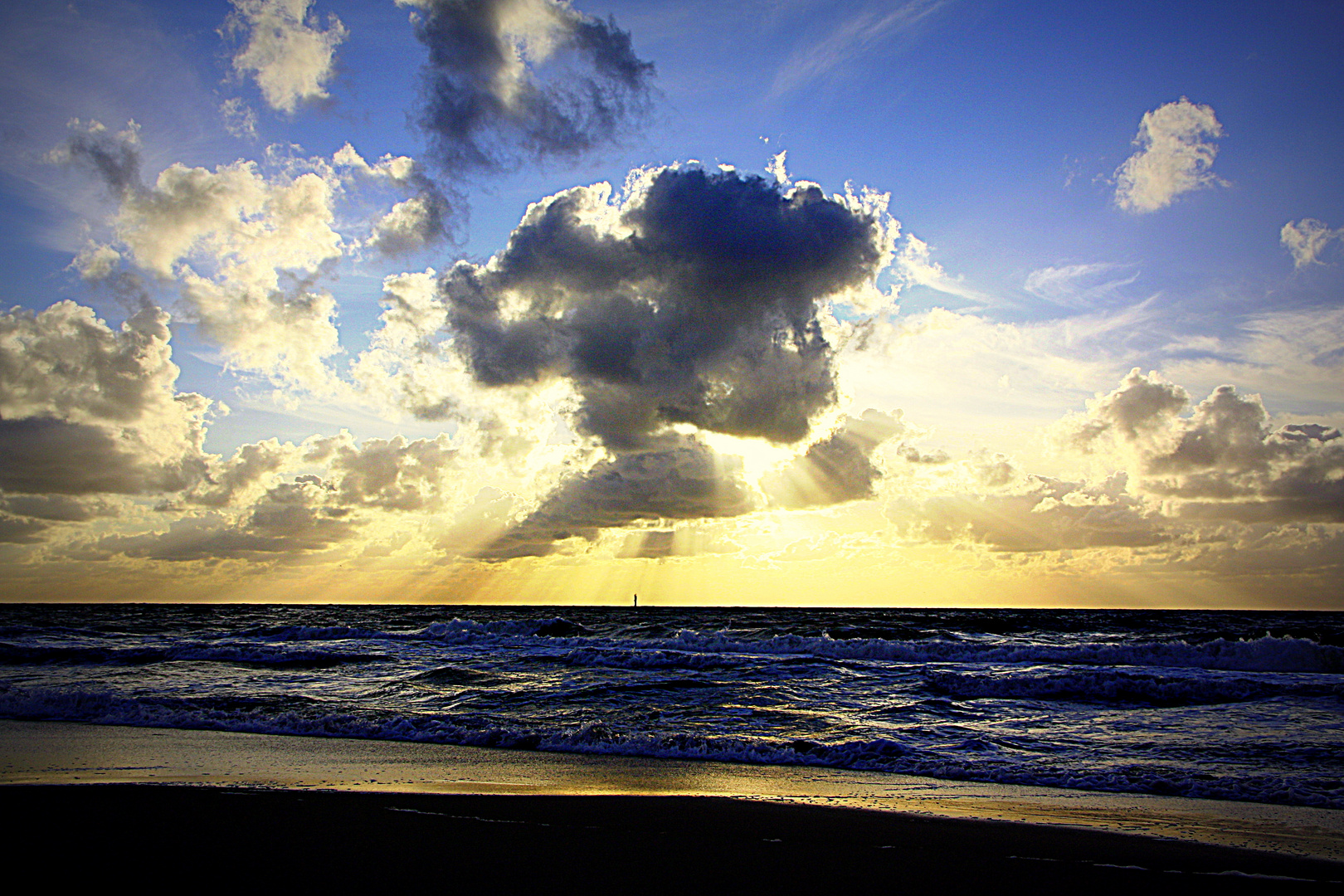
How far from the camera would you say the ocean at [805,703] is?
1290 cm

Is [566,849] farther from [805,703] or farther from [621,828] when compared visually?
[805,703]

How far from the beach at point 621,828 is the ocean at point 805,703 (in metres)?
1.86

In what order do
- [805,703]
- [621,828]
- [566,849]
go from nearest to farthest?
[566,849] → [621,828] → [805,703]

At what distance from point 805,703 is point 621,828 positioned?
40.1 ft

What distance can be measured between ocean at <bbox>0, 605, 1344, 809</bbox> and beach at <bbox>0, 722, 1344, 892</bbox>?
1861mm

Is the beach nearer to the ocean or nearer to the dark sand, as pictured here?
the dark sand

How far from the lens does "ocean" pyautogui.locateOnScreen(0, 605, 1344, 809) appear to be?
1290 cm

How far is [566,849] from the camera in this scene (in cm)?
703

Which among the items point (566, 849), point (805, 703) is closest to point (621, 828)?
point (566, 849)

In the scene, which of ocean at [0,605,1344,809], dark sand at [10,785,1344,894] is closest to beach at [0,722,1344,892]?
dark sand at [10,785,1344,894]

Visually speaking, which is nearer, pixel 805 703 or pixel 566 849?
pixel 566 849

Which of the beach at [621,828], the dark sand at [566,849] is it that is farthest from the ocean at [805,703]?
the dark sand at [566,849]

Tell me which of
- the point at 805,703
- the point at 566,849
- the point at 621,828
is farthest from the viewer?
the point at 805,703

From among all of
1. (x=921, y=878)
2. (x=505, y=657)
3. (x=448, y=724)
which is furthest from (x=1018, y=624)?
(x=921, y=878)
